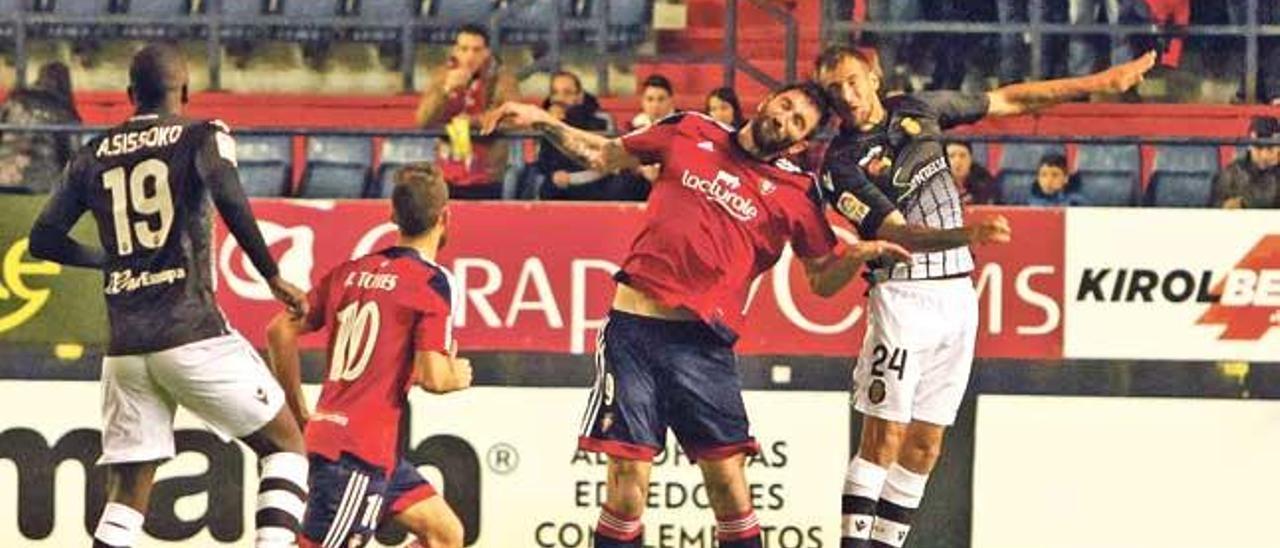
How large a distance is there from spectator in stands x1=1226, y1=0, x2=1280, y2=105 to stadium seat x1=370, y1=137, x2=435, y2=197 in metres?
4.12

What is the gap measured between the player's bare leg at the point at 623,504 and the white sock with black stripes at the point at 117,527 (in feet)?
5.26

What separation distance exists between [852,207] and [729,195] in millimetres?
627

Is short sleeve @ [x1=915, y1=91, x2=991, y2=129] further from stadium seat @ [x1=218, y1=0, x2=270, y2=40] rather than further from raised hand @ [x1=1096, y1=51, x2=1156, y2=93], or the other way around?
stadium seat @ [x1=218, y1=0, x2=270, y2=40]

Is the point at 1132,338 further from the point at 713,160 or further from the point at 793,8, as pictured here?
the point at 793,8

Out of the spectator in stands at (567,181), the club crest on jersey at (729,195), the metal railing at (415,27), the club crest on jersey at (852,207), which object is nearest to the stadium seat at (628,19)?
the metal railing at (415,27)

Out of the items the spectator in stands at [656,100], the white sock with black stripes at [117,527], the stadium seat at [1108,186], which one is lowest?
the white sock with black stripes at [117,527]

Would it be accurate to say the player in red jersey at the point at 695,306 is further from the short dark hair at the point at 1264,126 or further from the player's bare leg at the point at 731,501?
the short dark hair at the point at 1264,126

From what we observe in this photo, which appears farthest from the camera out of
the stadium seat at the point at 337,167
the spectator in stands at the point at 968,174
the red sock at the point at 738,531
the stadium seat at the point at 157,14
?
the stadium seat at the point at 157,14

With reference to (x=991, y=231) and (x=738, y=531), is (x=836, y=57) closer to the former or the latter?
(x=991, y=231)

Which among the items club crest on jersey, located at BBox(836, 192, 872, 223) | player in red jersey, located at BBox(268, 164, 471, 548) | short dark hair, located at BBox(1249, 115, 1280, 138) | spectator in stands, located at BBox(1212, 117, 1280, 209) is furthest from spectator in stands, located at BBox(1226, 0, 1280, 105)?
player in red jersey, located at BBox(268, 164, 471, 548)

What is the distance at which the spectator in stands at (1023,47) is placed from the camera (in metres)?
14.4

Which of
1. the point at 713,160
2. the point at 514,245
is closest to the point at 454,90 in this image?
the point at 514,245

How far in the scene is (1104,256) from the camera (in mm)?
11742

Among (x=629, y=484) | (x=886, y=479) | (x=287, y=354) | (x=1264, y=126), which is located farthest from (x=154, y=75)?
(x=1264, y=126)
